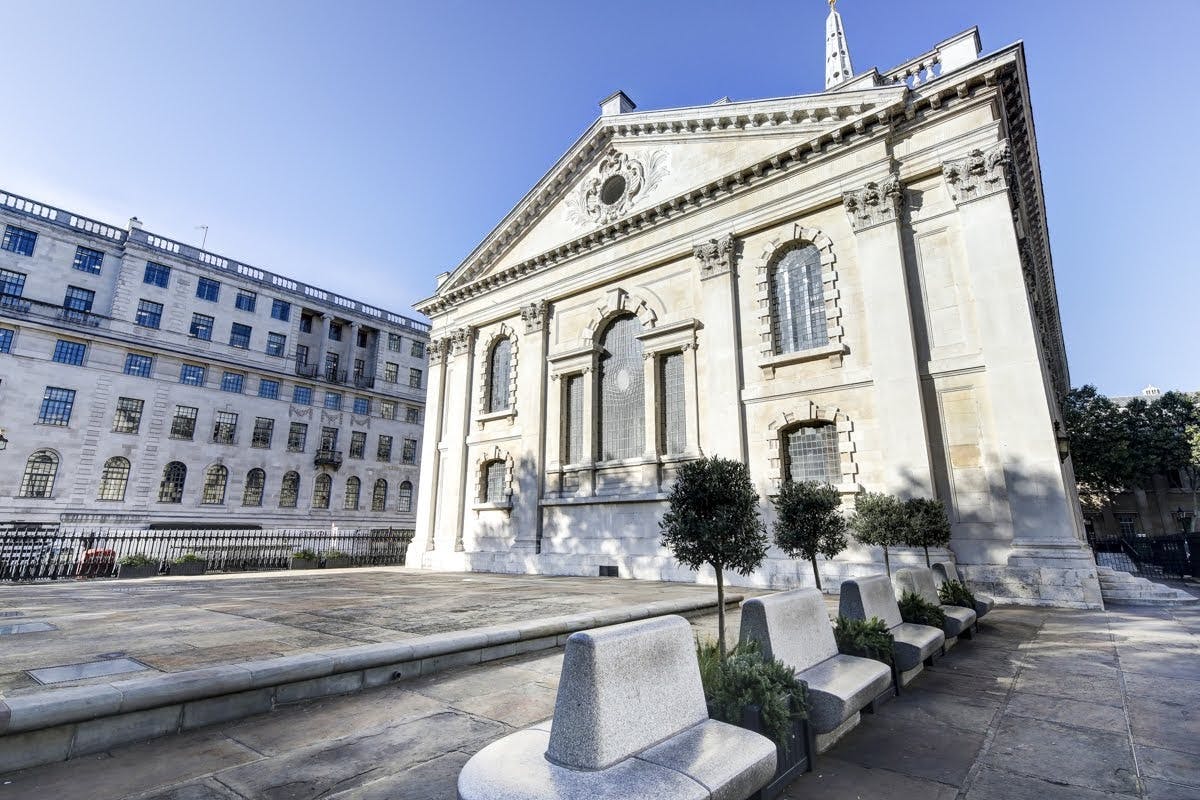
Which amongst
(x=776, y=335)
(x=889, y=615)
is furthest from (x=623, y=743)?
(x=776, y=335)

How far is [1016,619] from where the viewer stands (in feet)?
34.5

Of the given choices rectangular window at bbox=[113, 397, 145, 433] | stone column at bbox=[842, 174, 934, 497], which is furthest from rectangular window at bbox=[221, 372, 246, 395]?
stone column at bbox=[842, 174, 934, 497]

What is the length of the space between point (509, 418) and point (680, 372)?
905 centimetres

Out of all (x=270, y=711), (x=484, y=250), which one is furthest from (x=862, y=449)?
(x=484, y=250)

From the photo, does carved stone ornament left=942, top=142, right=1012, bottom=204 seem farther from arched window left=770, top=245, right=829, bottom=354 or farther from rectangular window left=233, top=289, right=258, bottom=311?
rectangular window left=233, top=289, right=258, bottom=311

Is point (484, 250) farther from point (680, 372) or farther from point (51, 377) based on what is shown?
point (51, 377)

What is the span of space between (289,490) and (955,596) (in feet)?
155

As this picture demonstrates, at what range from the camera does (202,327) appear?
139 ft

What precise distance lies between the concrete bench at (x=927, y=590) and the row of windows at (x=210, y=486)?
4641 cm

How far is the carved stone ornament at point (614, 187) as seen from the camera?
23.1 metres

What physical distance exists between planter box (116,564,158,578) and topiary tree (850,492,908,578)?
24678 millimetres

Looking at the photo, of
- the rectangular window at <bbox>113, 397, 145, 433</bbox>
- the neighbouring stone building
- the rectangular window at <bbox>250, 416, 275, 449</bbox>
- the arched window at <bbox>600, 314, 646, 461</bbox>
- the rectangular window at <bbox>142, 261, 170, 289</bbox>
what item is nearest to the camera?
the arched window at <bbox>600, 314, 646, 461</bbox>

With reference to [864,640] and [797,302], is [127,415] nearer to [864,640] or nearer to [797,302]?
[797,302]

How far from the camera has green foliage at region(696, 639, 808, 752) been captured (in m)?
3.63
